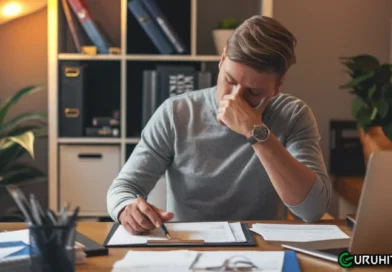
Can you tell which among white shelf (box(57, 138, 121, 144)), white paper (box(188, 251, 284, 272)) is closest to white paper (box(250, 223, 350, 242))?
white paper (box(188, 251, 284, 272))

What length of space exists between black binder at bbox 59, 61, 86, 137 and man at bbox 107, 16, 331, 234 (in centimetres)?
117

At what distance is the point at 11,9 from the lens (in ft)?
9.64

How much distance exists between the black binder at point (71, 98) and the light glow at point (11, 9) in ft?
1.29

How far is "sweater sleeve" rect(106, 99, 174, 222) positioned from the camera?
1640 mm

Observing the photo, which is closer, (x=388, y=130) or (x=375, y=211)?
(x=375, y=211)

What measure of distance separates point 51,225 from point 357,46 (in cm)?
265

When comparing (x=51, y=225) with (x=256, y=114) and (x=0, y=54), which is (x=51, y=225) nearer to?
(x=256, y=114)

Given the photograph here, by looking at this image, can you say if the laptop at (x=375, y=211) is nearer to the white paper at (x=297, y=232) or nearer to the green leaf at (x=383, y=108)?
the white paper at (x=297, y=232)

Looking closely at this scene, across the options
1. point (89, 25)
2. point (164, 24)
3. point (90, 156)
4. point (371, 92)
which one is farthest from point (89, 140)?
point (371, 92)

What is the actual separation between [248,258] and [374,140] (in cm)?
185

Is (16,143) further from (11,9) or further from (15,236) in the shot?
(15,236)

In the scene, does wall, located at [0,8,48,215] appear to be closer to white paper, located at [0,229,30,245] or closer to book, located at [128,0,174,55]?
book, located at [128,0,174,55]

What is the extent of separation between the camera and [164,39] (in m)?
2.86

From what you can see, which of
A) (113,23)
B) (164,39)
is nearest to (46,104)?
(113,23)
